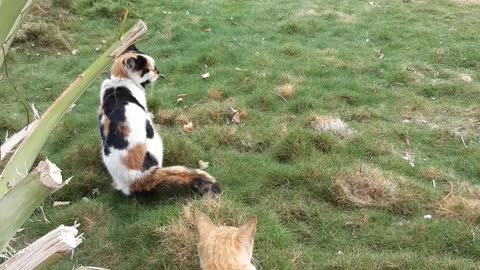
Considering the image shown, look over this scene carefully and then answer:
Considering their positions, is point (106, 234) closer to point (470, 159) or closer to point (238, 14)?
point (470, 159)

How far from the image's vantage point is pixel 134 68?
6.06 m

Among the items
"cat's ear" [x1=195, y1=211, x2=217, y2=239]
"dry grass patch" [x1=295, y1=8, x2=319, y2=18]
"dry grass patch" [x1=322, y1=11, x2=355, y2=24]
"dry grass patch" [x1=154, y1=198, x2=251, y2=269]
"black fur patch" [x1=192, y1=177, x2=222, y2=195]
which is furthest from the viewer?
"dry grass patch" [x1=295, y1=8, x2=319, y2=18]

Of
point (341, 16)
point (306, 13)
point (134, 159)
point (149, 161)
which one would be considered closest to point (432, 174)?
point (149, 161)

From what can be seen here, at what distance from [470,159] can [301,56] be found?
3.61 metres

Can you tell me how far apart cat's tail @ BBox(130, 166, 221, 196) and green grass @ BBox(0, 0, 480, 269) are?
0.11 metres

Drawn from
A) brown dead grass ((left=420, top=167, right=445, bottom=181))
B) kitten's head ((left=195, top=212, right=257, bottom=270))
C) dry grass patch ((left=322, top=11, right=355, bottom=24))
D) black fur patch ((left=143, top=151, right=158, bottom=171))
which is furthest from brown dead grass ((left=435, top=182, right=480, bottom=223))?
dry grass patch ((left=322, top=11, right=355, bottom=24))

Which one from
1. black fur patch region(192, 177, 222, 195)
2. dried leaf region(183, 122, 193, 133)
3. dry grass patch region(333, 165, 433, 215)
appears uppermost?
black fur patch region(192, 177, 222, 195)

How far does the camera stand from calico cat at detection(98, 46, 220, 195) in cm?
469

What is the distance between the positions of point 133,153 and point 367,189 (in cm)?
210

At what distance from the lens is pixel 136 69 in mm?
6082

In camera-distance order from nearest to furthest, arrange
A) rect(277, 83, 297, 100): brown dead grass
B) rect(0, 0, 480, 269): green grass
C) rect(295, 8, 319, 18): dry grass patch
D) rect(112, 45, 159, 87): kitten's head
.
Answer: rect(0, 0, 480, 269): green grass < rect(112, 45, 159, 87): kitten's head < rect(277, 83, 297, 100): brown dead grass < rect(295, 8, 319, 18): dry grass patch

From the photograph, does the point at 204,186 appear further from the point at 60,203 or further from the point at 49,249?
the point at 49,249

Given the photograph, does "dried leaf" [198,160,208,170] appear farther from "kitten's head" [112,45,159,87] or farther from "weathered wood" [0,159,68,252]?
"weathered wood" [0,159,68,252]

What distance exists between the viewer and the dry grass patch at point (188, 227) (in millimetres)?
3916
